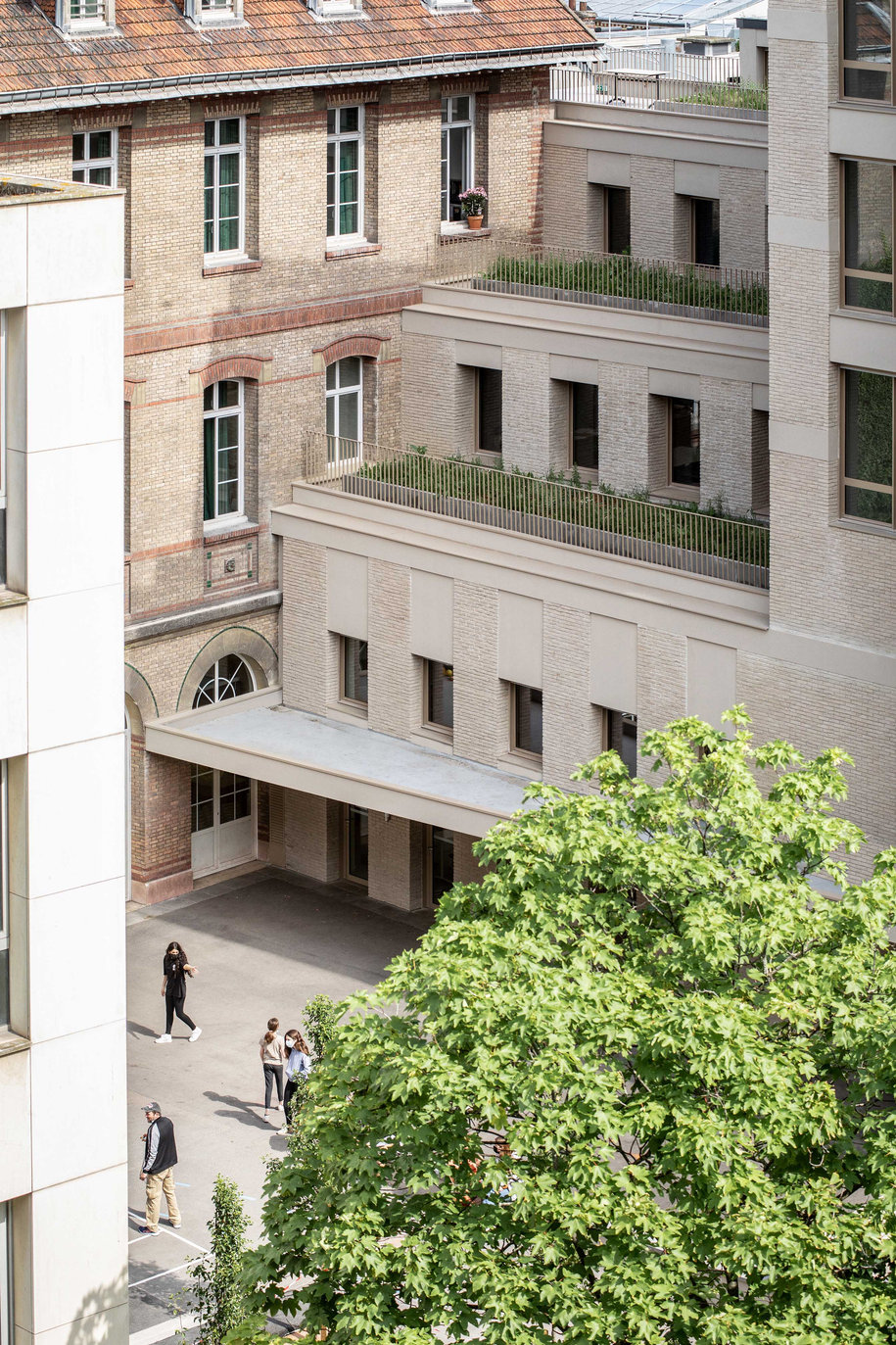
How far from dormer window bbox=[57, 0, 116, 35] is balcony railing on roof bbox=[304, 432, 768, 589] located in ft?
26.2

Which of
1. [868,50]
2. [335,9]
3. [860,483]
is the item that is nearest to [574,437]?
[335,9]

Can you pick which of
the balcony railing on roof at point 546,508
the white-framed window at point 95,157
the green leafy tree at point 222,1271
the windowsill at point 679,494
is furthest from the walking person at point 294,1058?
the white-framed window at point 95,157

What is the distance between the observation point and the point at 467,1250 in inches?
675

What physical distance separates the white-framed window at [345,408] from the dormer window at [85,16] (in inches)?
294

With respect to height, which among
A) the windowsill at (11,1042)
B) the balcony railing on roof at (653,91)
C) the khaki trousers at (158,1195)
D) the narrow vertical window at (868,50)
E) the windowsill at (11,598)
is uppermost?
the balcony railing on roof at (653,91)

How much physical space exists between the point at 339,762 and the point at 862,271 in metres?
12.2

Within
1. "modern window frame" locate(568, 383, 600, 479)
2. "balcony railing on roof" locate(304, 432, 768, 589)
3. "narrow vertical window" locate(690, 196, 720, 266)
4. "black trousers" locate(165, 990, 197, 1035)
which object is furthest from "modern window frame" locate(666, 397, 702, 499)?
"black trousers" locate(165, 990, 197, 1035)

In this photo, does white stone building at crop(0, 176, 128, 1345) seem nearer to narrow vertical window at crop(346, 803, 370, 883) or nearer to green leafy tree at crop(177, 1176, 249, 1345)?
green leafy tree at crop(177, 1176, 249, 1345)

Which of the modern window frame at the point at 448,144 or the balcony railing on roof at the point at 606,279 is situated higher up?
the modern window frame at the point at 448,144

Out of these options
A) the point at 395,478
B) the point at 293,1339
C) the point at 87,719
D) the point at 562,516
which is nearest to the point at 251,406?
the point at 395,478

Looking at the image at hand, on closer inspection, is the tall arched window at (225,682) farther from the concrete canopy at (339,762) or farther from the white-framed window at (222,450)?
the white-framed window at (222,450)

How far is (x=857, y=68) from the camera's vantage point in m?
28.8

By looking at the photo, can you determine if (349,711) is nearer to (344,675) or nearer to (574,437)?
(344,675)

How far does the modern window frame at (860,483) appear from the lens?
29.2 m
